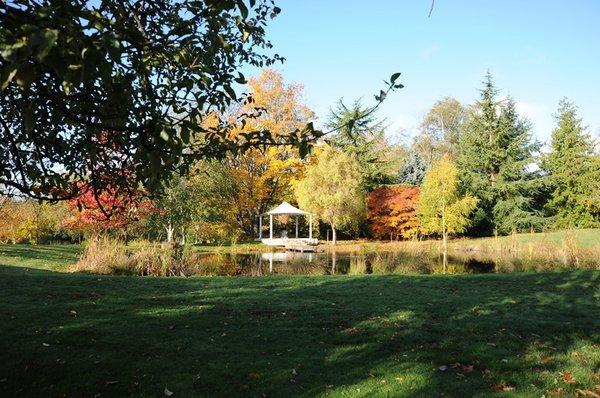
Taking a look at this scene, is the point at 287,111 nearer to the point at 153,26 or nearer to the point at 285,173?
the point at 285,173

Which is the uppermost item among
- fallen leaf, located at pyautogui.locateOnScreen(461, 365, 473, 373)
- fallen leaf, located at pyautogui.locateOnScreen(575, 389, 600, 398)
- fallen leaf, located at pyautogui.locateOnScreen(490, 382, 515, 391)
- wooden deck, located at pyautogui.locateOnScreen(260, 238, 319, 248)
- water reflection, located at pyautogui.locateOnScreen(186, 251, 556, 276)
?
wooden deck, located at pyautogui.locateOnScreen(260, 238, 319, 248)

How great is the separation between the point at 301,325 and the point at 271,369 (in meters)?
1.51

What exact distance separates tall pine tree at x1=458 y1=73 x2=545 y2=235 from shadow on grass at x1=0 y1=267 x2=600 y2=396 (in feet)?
81.0

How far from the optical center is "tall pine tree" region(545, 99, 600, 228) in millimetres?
30719

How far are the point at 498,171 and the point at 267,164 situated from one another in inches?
641

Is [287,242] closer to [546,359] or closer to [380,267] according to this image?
[380,267]

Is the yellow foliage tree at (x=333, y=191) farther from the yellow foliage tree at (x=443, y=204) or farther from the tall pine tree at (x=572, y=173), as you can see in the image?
the tall pine tree at (x=572, y=173)

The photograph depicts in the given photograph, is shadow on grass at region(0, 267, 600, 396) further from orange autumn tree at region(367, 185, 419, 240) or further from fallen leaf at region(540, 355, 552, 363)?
orange autumn tree at region(367, 185, 419, 240)

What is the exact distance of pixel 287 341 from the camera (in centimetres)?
512

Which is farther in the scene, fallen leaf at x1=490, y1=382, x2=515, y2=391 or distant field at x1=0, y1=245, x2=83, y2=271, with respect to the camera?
distant field at x1=0, y1=245, x2=83, y2=271

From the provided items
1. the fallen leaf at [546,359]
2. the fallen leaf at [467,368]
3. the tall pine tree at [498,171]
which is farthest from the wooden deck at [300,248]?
the fallen leaf at [467,368]

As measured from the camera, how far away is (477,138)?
108 feet

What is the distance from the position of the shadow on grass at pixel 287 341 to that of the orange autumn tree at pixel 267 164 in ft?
72.8

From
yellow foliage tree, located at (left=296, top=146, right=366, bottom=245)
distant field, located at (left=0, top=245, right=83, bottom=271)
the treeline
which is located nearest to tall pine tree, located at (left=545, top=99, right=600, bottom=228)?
the treeline
